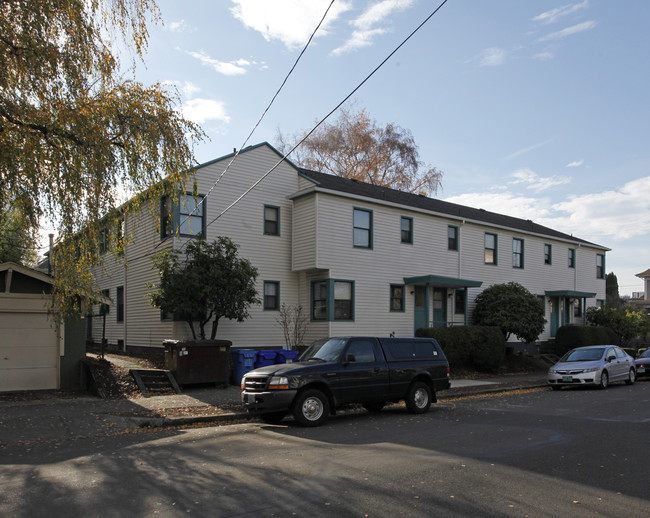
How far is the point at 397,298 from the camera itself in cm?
2412

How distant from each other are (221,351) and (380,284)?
352 inches

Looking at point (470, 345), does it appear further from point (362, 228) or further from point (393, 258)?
point (362, 228)

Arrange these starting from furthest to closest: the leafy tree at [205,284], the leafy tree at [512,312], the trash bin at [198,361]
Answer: the leafy tree at [512,312] < the leafy tree at [205,284] < the trash bin at [198,361]

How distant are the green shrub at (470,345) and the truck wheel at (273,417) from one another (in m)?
11.1

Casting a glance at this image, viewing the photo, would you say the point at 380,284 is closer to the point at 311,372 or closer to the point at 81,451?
the point at 311,372

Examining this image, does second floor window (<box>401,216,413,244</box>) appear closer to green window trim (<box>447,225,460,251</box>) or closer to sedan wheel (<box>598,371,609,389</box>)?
green window trim (<box>447,225,460,251</box>)

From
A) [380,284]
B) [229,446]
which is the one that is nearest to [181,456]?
[229,446]

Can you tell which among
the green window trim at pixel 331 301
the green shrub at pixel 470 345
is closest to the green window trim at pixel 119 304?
the green window trim at pixel 331 301

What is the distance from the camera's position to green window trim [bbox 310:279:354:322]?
21500mm

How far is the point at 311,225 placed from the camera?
21.6m

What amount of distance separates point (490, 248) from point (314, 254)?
36.9ft

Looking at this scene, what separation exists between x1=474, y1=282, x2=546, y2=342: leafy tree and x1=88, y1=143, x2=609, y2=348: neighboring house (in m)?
0.84

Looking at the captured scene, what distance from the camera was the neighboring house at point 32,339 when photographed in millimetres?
14211

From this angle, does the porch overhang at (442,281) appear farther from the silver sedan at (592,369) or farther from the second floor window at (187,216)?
the second floor window at (187,216)
